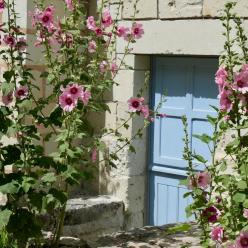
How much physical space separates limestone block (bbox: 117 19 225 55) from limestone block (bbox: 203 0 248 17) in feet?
0.20

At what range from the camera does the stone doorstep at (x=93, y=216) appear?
562 cm

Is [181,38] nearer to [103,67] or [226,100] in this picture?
[103,67]

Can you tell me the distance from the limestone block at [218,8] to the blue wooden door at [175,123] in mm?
406

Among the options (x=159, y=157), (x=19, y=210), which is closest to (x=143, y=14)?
(x=159, y=157)

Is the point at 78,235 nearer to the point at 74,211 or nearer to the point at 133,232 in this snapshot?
the point at 74,211

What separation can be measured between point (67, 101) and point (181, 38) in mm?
1720

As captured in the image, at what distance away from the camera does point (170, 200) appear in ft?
19.2

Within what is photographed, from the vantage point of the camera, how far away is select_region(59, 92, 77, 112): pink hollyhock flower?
390 centimetres

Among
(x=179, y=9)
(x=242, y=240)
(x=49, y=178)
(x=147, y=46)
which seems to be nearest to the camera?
(x=242, y=240)

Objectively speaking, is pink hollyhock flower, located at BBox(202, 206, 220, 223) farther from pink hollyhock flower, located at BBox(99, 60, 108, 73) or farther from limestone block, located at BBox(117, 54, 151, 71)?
limestone block, located at BBox(117, 54, 151, 71)

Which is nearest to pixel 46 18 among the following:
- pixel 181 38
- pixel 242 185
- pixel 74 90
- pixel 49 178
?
pixel 74 90

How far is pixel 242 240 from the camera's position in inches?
116

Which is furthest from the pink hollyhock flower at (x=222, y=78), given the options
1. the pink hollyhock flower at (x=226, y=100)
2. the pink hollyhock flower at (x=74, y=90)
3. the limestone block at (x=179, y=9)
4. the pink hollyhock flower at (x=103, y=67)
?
the limestone block at (x=179, y=9)

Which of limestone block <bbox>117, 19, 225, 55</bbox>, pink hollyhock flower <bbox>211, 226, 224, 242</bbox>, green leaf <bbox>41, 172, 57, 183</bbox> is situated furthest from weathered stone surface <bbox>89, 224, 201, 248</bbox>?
limestone block <bbox>117, 19, 225, 55</bbox>
